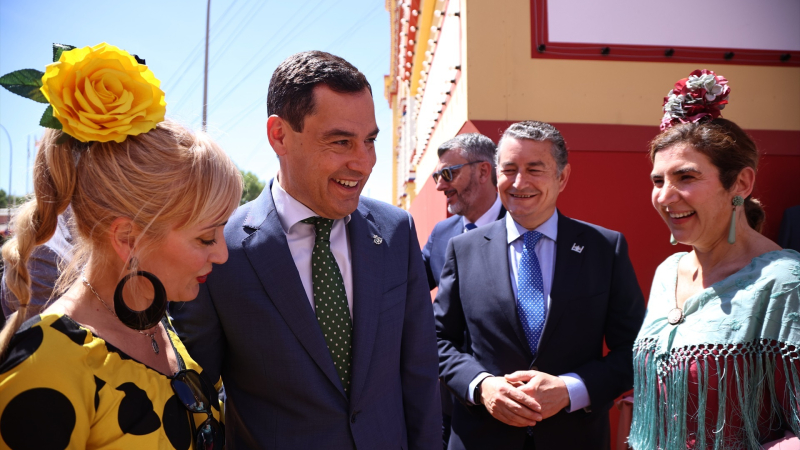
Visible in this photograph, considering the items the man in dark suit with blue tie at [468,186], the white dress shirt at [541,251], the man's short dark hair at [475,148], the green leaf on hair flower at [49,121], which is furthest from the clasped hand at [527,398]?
the man's short dark hair at [475,148]

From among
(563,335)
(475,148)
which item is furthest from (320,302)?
(475,148)

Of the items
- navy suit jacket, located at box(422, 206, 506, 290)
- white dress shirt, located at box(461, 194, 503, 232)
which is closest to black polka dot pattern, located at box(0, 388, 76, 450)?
navy suit jacket, located at box(422, 206, 506, 290)

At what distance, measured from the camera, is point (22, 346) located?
47.8 inches

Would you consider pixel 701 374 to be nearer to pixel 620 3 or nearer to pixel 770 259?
pixel 770 259

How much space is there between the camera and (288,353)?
180 centimetres

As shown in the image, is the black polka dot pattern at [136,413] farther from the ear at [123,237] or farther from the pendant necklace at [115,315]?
the ear at [123,237]

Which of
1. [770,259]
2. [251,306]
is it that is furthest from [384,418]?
[770,259]

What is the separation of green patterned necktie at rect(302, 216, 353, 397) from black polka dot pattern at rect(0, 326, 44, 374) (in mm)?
846

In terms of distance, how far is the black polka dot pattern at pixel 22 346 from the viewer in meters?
1.19

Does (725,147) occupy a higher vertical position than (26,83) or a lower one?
lower

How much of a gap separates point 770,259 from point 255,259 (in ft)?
5.67

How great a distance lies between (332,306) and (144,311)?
65cm

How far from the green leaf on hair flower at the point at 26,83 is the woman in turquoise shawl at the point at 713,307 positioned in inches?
82.2

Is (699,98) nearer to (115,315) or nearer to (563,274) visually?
(563,274)
